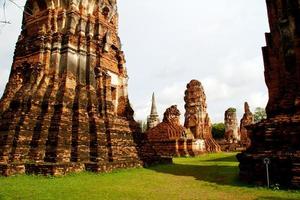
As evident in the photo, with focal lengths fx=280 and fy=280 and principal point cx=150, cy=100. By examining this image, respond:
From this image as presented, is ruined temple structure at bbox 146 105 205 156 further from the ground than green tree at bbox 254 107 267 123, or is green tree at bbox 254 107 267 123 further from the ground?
green tree at bbox 254 107 267 123

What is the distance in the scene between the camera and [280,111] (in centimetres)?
918

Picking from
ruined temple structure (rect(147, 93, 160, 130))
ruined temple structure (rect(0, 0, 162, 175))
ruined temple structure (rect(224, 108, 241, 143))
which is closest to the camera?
ruined temple structure (rect(0, 0, 162, 175))

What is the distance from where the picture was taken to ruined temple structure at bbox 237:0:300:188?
791 centimetres

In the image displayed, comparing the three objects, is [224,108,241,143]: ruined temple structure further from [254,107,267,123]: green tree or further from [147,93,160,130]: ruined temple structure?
[254,107,267,123]: green tree

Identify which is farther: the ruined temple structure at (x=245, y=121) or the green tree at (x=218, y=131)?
the green tree at (x=218, y=131)

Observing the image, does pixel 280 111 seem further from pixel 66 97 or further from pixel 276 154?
pixel 66 97

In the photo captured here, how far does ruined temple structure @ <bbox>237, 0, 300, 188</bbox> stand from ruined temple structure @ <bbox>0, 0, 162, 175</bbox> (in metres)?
5.82

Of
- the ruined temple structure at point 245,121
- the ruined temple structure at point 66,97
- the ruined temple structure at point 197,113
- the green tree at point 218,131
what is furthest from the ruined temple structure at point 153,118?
the green tree at point 218,131

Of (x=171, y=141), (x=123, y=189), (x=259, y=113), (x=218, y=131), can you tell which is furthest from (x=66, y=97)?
(x=259, y=113)

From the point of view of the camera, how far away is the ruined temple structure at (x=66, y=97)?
11180 mm

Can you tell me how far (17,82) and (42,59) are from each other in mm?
1840

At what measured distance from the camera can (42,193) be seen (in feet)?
23.6

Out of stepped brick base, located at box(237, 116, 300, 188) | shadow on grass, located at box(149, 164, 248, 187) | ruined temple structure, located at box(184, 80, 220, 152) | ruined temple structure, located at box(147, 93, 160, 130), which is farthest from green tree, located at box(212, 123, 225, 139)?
stepped brick base, located at box(237, 116, 300, 188)

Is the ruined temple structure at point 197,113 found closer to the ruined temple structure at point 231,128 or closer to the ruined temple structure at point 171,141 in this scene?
the ruined temple structure at point 171,141
